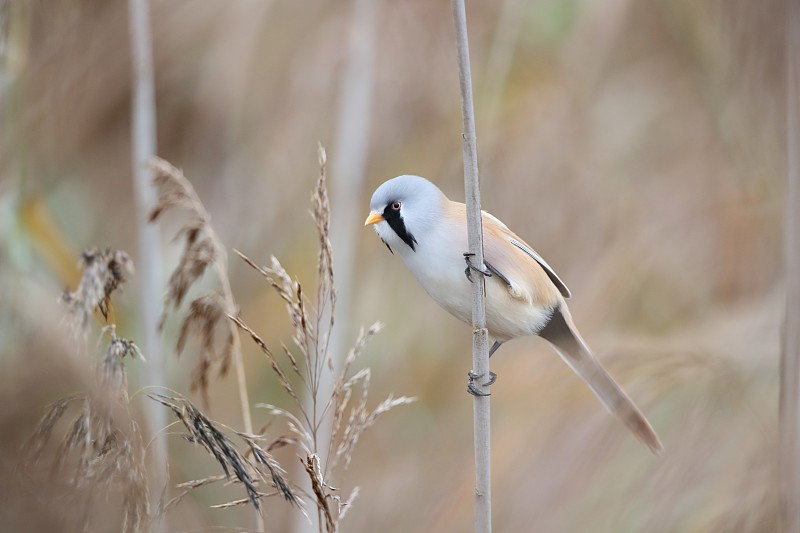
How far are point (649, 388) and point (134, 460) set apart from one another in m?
1.21

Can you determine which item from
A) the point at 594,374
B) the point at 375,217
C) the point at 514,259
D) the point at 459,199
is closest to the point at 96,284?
the point at 375,217

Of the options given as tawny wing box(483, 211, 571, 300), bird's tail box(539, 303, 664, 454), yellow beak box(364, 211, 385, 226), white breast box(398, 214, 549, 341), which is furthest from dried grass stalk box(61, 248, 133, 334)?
bird's tail box(539, 303, 664, 454)

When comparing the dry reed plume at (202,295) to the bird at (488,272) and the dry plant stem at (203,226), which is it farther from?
the bird at (488,272)

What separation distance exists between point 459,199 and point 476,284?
3.81 feet

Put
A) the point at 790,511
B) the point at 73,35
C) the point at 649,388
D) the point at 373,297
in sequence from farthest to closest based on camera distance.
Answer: the point at 373,297 < the point at 73,35 < the point at 649,388 < the point at 790,511

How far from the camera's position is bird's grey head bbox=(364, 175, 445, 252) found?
178cm

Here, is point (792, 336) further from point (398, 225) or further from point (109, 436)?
point (109, 436)

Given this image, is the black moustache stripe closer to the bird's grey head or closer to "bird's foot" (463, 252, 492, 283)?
the bird's grey head

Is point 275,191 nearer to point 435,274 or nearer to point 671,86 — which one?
point 435,274

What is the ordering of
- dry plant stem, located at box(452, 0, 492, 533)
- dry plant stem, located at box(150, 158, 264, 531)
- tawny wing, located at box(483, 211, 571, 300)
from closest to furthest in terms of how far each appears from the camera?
dry plant stem, located at box(452, 0, 492, 533) → dry plant stem, located at box(150, 158, 264, 531) → tawny wing, located at box(483, 211, 571, 300)

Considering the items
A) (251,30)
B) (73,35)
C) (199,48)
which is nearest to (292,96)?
(251,30)

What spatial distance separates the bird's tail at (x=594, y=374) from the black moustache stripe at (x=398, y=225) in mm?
485

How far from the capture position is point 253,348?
9.11 feet

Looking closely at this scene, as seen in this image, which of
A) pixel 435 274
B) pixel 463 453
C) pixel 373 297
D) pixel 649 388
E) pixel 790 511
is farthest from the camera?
pixel 373 297
